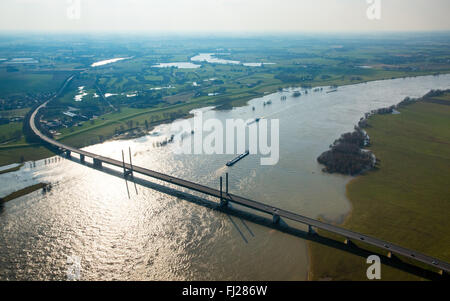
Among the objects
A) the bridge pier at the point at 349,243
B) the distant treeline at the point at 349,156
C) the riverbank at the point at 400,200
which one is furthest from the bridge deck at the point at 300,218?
the distant treeline at the point at 349,156

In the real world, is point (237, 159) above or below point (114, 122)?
below

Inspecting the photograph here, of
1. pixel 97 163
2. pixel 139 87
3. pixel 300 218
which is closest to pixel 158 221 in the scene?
pixel 300 218

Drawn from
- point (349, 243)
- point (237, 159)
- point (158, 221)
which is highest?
point (237, 159)

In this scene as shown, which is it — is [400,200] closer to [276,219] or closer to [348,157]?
[348,157]

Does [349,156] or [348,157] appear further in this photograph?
[349,156]

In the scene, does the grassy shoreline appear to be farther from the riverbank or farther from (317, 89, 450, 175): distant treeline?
the riverbank
